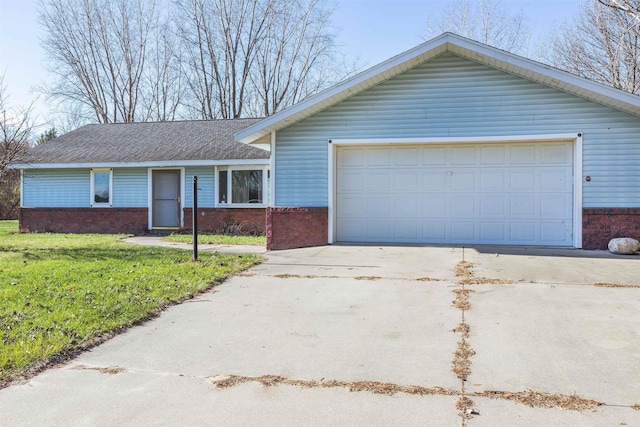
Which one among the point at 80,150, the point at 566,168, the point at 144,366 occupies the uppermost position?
the point at 80,150

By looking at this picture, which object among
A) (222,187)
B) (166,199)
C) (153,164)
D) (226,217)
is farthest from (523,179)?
(166,199)

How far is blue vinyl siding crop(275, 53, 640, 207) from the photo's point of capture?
379 inches

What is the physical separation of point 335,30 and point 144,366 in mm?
28481

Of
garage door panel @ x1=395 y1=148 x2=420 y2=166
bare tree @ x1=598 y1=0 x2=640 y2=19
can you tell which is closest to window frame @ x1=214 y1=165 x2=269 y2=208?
garage door panel @ x1=395 y1=148 x2=420 y2=166

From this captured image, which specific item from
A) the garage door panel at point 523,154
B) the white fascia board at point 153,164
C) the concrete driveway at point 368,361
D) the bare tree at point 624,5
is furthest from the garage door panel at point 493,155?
the white fascia board at point 153,164

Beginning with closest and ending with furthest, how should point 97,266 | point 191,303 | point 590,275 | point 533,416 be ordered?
point 533,416 < point 191,303 < point 590,275 < point 97,266

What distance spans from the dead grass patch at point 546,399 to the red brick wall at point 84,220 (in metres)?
15.3

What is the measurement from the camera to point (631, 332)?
4.29 meters

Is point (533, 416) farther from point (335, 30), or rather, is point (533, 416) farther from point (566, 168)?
point (335, 30)

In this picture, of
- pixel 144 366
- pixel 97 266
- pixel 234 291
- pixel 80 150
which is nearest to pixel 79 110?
pixel 80 150

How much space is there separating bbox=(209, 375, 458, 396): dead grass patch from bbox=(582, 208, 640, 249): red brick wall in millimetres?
8276

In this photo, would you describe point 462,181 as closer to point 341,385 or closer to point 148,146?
point 341,385

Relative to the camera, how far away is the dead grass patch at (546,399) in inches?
114

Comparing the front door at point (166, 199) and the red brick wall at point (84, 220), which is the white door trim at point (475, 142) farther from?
the red brick wall at point (84, 220)
